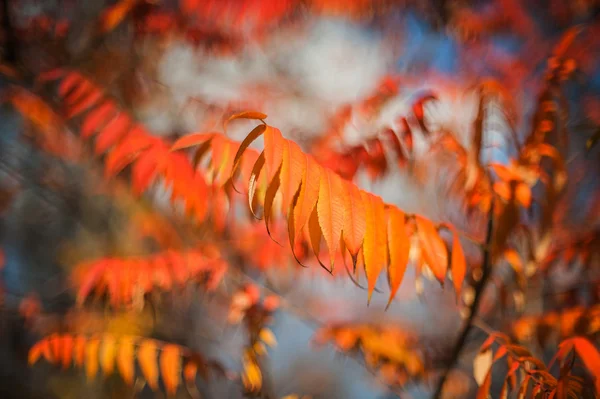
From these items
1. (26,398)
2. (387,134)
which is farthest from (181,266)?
(26,398)

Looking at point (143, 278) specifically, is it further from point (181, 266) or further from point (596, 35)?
point (596, 35)

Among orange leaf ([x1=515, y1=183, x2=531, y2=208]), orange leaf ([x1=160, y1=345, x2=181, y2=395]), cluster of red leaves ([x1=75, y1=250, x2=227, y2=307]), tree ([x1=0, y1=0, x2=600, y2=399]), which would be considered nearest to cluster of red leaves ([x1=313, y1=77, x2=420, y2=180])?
tree ([x1=0, y1=0, x2=600, y2=399])

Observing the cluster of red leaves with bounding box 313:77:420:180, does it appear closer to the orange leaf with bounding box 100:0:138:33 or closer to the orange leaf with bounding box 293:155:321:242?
the orange leaf with bounding box 293:155:321:242

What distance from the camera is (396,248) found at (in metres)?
1.05

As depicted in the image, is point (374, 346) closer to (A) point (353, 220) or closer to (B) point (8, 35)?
(A) point (353, 220)

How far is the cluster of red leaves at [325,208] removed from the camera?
0.90m

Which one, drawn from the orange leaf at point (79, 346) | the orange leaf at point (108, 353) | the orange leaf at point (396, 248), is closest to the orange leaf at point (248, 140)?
the orange leaf at point (396, 248)

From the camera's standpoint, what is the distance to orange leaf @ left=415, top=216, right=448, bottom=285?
3.69ft

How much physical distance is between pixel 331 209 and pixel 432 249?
403mm

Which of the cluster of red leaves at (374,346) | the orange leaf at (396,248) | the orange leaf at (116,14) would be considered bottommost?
the cluster of red leaves at (374,346)

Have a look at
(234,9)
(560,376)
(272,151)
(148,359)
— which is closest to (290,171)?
(272,151)

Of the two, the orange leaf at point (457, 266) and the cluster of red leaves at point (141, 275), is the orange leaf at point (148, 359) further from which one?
the orange leaf at point (457, 266)

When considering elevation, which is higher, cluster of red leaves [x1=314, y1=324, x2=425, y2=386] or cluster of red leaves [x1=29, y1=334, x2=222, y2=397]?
cluster of red leaves [x1=29, y1=334, x2=222, y2=397]

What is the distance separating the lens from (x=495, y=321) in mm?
4004
